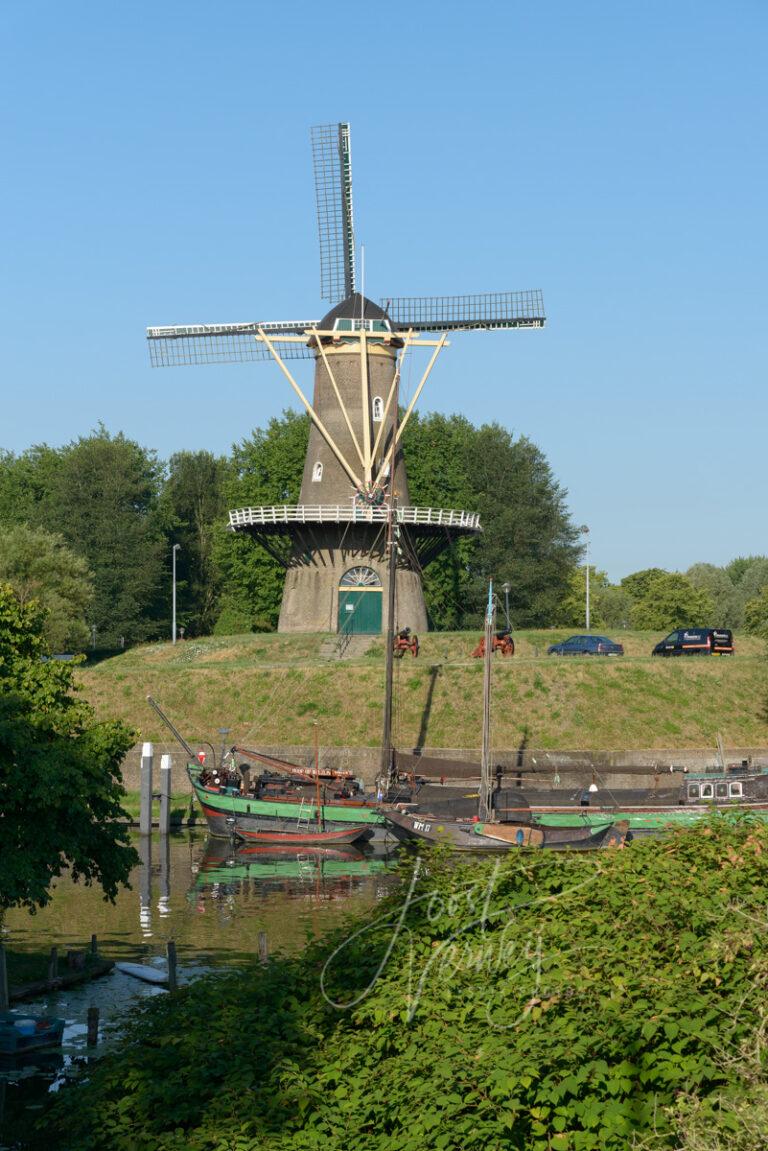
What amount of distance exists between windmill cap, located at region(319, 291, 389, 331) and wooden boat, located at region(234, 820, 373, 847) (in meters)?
29.8

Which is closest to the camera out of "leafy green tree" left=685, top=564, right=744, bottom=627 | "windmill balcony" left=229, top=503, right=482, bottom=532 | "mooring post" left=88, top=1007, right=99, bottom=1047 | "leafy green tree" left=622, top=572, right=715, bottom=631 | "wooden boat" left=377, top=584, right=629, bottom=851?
"mooring post" left=88, top=1007, right=99, bottom=1047

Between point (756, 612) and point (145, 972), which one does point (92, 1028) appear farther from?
point (756, 612)

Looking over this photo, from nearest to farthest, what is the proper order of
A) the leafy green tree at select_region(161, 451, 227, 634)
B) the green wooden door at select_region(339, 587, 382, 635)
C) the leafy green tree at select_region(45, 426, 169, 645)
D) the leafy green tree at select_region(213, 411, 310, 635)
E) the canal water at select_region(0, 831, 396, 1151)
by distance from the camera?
the canal water at select_region(0, 831, 396, 1151) → the green wooden door at select_region(339, 587, 382, 635) → the leafy green tree at select_region(213, 411, 310, 635) → the leafy green tree at select_region(45, 426, 169, 645) → the leafy green tree at select_region(161, 451, 227, 634)

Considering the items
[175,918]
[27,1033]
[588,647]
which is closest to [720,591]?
[588,647]

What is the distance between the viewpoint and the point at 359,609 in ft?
231

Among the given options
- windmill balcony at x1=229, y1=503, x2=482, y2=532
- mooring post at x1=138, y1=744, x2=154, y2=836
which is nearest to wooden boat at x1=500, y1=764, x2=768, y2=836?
mooring post at x1=138, y1=744, x2=154, y2=836

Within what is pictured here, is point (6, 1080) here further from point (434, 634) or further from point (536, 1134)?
point (434, 634)

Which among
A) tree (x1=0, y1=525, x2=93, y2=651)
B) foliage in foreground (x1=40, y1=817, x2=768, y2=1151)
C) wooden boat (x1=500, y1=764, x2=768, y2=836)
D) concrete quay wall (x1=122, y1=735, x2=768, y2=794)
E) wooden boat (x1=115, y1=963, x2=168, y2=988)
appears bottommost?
wooden boat (x1=115, y1=963, x2=168, y2=988)

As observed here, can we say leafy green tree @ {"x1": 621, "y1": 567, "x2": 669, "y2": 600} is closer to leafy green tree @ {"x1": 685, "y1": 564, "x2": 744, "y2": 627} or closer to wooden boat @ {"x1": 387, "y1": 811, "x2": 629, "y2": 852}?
leafy green tree @ {"x1": 685, "y1": 564, "x2": 744, "y2": 627}

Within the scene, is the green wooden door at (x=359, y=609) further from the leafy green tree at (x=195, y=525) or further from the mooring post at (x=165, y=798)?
the leafy green tree at (x=195, y=525)

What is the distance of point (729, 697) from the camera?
63.3 metres

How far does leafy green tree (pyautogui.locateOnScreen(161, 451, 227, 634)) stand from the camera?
362 feet

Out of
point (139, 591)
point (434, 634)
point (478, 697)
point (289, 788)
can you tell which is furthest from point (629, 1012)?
point (139, 591)

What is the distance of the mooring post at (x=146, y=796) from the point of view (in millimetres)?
48219
